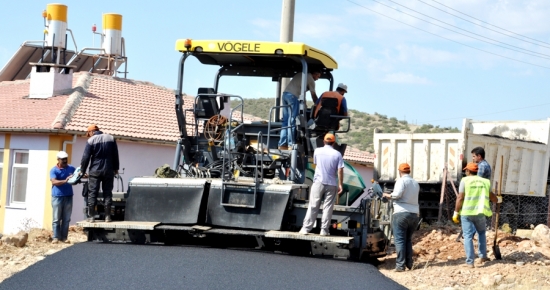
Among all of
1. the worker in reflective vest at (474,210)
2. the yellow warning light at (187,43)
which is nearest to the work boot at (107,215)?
the yellow warning light at (187,43)

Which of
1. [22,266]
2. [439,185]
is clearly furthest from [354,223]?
[439,185]

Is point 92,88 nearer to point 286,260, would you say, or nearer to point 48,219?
point 48,219

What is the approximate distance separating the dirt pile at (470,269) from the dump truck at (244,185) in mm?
708

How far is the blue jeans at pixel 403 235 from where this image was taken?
10.6 meters

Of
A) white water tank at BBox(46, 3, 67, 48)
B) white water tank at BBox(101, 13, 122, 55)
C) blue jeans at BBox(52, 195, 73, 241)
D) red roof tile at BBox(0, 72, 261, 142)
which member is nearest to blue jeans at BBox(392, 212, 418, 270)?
blue jeans at BBox(52, 195, 73, 241)

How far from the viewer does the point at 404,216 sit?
10703mm

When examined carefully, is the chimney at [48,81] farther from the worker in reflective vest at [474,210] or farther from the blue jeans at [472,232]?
the blue jeans at [472,232]

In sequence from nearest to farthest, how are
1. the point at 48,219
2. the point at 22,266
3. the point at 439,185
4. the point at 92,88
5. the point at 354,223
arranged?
the point at 22,266 → the point at 354,223 → the point at 439,185 → the point at 48,219 → the point at 92,88

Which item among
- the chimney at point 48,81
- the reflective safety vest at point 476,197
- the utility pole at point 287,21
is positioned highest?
the utility pole at point 287,21

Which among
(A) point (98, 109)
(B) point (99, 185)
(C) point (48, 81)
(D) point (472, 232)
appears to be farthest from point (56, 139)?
(D) point (472, 232)

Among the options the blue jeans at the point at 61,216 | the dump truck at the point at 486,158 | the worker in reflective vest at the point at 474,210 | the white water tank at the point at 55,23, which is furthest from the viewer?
the white water tank at the point at 55,23

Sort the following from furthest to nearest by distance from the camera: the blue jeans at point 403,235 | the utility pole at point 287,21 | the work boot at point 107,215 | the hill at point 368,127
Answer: the hill at point 368,127 < the utility pole at point 287,21 < the work boot at point 107,215 < the blue jeans at point 403,235

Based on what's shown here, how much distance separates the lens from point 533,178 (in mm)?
18000

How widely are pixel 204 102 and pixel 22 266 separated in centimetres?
356
